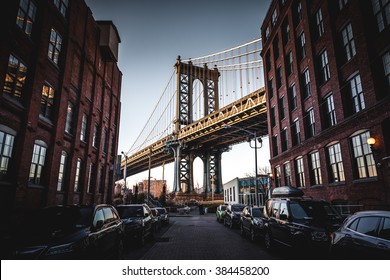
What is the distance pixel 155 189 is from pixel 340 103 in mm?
149311

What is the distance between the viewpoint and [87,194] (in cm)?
1867

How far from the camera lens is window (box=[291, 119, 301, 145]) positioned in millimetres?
20766

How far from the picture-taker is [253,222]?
10938 millimetres

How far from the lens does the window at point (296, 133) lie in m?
20.8

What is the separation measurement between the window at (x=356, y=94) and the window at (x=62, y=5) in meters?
17.7

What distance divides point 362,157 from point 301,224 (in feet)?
28.9

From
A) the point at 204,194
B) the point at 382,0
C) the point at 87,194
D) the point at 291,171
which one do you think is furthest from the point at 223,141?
the point at 382,0

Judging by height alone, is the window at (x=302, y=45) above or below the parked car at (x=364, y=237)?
above

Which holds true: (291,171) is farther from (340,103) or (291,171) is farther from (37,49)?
(37,49)

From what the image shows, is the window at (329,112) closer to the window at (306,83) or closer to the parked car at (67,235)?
the window at (306,83)

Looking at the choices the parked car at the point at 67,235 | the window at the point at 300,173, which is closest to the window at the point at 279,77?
the window at the point at 300,173

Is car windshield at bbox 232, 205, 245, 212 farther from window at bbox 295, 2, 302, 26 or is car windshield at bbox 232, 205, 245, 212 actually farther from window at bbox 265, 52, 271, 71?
window at bbox 265, 52, 271, 71

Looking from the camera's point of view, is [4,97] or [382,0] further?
[382,0]

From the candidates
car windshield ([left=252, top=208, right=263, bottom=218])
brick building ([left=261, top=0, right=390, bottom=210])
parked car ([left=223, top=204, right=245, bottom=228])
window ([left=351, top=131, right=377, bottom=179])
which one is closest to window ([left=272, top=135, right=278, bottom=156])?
brick building ([left=261, top=0, right=390, bottom=210])
